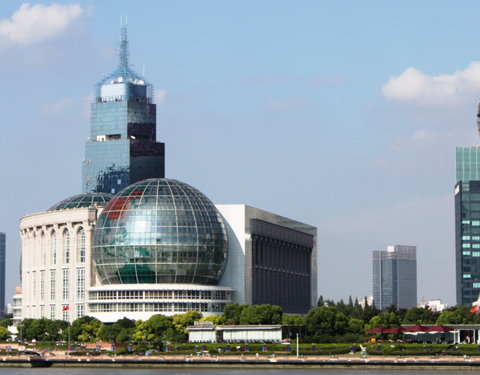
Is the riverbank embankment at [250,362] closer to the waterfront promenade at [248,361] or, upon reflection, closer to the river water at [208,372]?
the waterfront promenade at [248,361]

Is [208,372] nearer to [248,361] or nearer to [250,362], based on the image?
[250,362]

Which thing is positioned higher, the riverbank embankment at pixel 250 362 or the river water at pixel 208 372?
the riverbank embankment at pixel 250 362

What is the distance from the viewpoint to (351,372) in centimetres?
16088

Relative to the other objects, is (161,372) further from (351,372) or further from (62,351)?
(62,351)

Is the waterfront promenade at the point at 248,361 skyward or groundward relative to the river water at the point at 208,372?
skyward

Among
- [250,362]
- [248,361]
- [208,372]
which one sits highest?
[248,361]

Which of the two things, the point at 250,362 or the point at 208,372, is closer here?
the point at 208,372

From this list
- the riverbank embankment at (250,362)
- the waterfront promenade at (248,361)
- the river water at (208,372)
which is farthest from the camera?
the waterfront promenade at (248,361)

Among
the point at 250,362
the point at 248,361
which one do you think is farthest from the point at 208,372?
the point at 248,361

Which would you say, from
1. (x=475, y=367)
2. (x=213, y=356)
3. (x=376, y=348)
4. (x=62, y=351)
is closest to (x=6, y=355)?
(x=62, y=351)

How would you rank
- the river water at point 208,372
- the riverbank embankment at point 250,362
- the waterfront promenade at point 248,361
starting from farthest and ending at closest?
1. the waterfront promenade at point 248,361
2. the riverbank embankment at point 250,362
3. the river water at point 208,372

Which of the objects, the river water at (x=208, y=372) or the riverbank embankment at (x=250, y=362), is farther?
the riverbank embankment at (x=250, y=362)

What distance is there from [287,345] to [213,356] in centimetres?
1395

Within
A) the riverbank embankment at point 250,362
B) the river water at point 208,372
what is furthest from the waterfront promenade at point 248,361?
the river water at point 208,372
